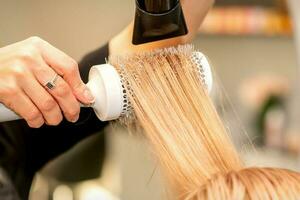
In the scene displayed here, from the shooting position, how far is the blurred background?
1596mm

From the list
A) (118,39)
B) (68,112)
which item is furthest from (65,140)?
(68,112)

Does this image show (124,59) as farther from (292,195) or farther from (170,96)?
(292,195)

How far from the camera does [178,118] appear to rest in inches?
26.7

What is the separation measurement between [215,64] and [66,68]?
1247 mm

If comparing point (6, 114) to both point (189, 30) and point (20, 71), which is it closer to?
point (20, 71)

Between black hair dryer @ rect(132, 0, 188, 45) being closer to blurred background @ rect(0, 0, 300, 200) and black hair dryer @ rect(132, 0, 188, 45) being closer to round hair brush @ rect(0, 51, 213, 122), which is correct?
round hair brush @ rect(0, 51, 213, 122)

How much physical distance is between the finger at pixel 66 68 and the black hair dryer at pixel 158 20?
0.10m

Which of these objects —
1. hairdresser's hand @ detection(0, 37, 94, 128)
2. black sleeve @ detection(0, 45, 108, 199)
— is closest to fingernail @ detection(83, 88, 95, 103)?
hairdresser's hand @ detection(0, 37, 94, 128)

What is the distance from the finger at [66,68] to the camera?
63 centimetres

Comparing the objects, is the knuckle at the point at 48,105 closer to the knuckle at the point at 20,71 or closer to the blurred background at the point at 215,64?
the knuckle at the point at 20,71

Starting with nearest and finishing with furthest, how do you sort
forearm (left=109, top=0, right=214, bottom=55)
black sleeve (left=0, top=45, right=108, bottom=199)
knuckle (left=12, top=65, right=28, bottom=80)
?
1. knuckle (left=12, top=65, right=28, bottom=80)
2. forearm (left=109, top=0, right=214, bottom=55)
3. black sleeve (left=0, top=45, right=108, bottom=199)

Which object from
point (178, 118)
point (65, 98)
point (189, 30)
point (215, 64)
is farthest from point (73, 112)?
point (215, 64)

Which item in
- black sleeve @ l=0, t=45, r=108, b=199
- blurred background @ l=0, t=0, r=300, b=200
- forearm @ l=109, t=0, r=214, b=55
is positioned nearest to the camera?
forearm @ l=109, t=0, r=214, b=55

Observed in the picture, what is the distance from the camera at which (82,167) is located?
1.63 m
